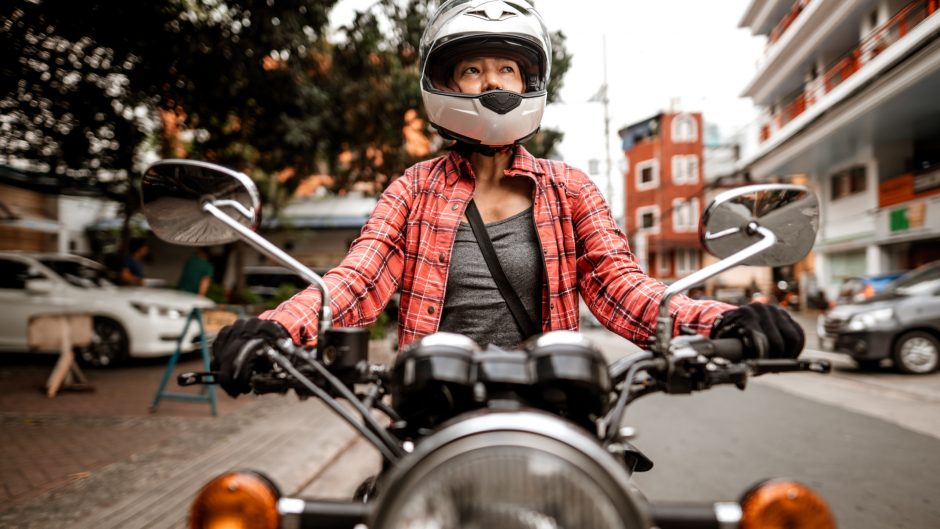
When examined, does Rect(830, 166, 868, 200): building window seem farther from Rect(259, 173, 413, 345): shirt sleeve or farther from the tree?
Rect(259, 173, 413, 345): shirt sleeve

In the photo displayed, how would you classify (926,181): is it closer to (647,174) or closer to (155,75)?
(155,75)

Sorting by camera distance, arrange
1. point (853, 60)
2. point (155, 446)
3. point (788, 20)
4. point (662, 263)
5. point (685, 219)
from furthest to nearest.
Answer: point (662, 263), point (685, 219), point (788, 20), point (853, 60), point (155, 446)

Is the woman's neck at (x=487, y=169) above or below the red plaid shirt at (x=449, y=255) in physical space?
above

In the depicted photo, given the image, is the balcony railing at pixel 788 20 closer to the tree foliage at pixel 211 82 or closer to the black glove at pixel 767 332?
the tree foliage at pixel 211 82

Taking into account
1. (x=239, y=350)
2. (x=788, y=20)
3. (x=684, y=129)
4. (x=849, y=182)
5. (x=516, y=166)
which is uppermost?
(x=684, y=129)

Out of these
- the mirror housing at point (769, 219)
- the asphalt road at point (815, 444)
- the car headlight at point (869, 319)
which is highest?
the mirror housing at point (769, 219)

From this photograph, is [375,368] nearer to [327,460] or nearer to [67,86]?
[327,460]

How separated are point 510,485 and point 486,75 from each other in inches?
54.1

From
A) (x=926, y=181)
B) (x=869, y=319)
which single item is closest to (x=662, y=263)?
(x=926, y=181)

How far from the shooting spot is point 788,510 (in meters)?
0.87

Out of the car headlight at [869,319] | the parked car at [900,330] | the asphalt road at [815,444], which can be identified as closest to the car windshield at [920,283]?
the parked car at [900,330]

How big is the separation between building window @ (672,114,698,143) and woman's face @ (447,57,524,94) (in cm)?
3814

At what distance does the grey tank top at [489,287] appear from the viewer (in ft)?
5.83

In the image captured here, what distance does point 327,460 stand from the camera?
15.1 ft
